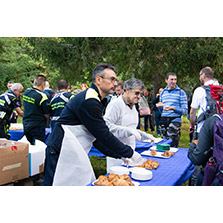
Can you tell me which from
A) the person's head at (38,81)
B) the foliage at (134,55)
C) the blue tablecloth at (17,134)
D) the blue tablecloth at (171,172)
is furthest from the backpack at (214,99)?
the foliage at (134,55)

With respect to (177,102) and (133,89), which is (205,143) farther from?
(177,102)

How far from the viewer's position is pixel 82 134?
201 cm

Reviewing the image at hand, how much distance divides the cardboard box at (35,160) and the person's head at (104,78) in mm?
2285

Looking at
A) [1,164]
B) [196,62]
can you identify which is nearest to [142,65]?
[196,62]

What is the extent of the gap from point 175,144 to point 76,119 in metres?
2.97

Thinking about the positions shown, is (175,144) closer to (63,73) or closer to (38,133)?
(38,133)

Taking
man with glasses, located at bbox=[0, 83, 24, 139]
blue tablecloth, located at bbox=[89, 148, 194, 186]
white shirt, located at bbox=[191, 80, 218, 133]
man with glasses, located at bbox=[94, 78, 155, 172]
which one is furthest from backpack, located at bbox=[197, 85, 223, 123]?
man with glasses, located at bbox=[0, 83, 24, 139]

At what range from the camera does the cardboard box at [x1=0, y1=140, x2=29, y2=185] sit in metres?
3.26

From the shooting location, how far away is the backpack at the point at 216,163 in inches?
66.9

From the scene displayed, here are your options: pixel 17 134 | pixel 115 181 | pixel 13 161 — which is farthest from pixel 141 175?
pixel 17 134

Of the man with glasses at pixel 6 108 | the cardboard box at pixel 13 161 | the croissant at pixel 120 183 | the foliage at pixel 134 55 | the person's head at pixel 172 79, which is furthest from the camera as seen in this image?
the foliage at pixel 134 55

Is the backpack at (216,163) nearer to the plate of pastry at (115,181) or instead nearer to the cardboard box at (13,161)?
the plate of pastry at (115,181)

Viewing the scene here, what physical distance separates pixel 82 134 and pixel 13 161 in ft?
6.30

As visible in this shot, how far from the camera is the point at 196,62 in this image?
719cm
